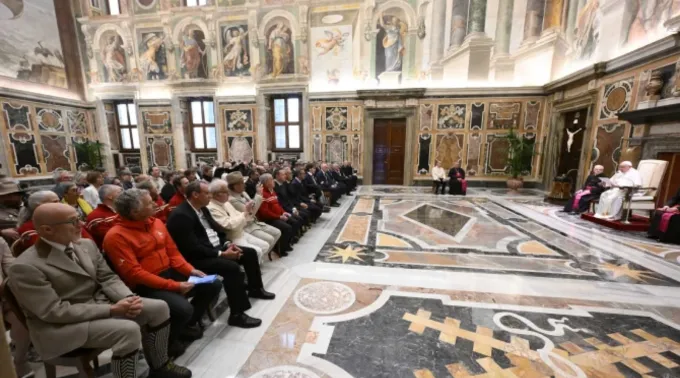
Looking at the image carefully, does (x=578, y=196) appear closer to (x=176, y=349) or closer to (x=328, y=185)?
(x=328, y=185)

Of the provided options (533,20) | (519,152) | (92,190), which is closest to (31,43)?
(92,190)

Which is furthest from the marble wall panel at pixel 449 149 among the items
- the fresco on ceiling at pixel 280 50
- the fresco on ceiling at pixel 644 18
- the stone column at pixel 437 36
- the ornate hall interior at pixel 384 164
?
the fresco on ceiling at pixel 280 50

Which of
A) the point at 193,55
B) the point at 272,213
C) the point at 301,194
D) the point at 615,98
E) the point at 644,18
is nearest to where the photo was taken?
the point at 272,213

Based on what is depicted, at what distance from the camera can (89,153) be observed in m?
11.8

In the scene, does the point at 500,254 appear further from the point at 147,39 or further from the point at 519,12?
the point at 147,39

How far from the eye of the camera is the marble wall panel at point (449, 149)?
33.9ft

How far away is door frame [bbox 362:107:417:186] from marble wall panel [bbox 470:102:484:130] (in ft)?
6.81

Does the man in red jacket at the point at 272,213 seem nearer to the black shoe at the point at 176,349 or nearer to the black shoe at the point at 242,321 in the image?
the black shoe at the point at 242,321

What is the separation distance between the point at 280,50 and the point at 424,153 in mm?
7046

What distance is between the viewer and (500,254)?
13.6ft

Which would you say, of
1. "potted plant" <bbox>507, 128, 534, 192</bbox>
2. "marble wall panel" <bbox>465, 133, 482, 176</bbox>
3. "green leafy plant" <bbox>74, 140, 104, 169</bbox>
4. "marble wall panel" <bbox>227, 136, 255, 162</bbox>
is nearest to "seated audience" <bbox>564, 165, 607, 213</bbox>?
"potted plant" <bbox>507, 128, 534, 192</bbox>

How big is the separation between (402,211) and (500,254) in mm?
2819

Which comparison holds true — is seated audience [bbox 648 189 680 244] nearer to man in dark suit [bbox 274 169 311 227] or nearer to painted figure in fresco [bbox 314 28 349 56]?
man in dark suit [bbox 274 169 311 227]

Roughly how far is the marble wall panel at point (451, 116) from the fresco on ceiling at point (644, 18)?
4.32 meters
